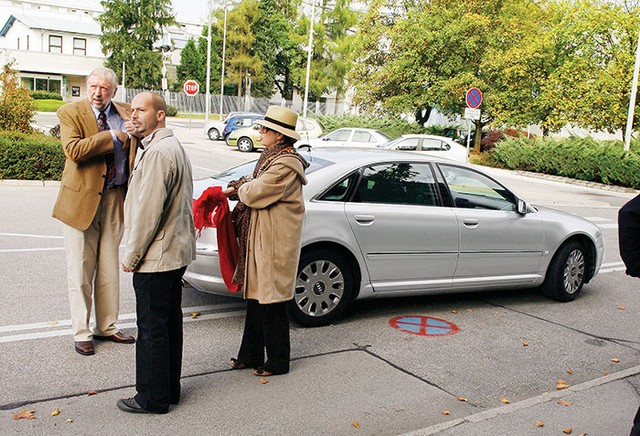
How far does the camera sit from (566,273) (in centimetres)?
770

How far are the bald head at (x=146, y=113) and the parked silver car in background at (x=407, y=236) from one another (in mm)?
1719

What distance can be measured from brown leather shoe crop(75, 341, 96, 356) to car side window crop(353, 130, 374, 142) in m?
21.0

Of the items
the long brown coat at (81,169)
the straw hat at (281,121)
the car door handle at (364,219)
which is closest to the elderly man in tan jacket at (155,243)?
the straw hat at (281,121)

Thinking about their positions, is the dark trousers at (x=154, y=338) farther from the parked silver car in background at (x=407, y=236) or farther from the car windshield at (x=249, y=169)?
the car windshield at (x=249, y=169)

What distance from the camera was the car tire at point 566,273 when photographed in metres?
7.61

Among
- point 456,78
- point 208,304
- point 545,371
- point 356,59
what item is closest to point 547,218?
point 545,371

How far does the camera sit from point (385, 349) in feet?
18.8

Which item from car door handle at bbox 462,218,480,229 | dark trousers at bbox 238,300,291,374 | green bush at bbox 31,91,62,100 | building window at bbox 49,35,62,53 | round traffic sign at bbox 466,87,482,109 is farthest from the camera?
building window at bbox 49,35,62,53

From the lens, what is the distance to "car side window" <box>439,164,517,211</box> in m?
6.93

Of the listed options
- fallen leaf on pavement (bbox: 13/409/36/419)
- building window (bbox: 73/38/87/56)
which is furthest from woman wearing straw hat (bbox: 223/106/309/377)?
building window (bbox: 73/38/87/56)

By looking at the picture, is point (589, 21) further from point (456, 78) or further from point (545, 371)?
point (545, 371)

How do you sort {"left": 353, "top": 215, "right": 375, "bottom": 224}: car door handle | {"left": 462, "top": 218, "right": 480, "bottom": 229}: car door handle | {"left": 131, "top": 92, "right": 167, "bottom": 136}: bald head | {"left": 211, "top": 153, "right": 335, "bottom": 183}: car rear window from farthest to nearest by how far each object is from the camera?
{"left": 462, "top": 218, "right": 480, "bottom": 229}: car door handle, {"left": 211, "top": 153, "right": 335, "bottom": 183}: car rear window, {"left": 353, "top": 215, "right": 375, "bottom": 224}: car door handle, {"left": 131, "top": 92, "right": 167, "bottom": 136}: bald head

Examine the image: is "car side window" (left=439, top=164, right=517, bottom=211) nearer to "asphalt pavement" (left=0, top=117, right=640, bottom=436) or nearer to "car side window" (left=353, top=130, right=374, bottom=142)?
"asphalt pavement" (left=0, top=117, right=640, bottom=436)

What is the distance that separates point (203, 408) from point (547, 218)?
15.4 ft
